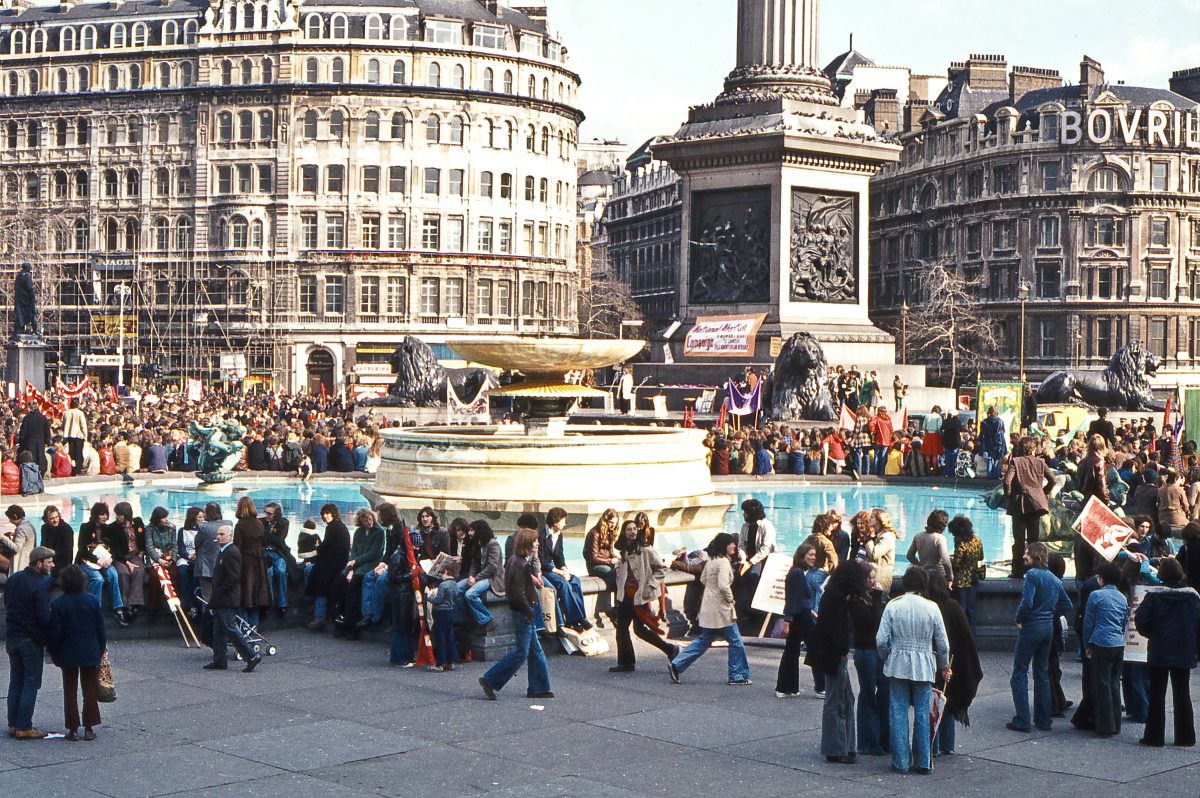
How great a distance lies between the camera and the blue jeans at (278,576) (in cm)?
1717

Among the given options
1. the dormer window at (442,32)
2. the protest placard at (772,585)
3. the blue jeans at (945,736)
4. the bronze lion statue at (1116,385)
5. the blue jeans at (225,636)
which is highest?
the dormer window at (442,32)

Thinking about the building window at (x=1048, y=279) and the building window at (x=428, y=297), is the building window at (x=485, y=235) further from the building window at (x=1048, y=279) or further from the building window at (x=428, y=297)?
the building window at (x=1048, y=279)

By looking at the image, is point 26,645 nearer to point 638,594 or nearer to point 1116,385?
point 638,594

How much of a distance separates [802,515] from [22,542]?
12933mm

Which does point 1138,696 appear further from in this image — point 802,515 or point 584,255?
point 584,255

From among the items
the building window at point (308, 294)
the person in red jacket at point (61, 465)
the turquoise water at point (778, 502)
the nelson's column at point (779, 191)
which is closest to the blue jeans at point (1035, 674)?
the turquoise water at point (778, 502)

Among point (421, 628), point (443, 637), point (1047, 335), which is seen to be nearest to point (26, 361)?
point (421, 628)

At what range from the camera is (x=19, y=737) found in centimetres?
1228

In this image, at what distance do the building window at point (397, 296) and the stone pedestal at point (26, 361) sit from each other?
4125 centimetres

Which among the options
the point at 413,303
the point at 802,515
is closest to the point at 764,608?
the point at 802,515

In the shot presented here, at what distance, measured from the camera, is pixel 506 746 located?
40.4 feet

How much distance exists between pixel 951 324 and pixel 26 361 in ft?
174

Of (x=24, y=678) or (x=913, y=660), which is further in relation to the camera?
(x=24, y=678)

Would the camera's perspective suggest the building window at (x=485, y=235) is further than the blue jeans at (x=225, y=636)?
Yes
